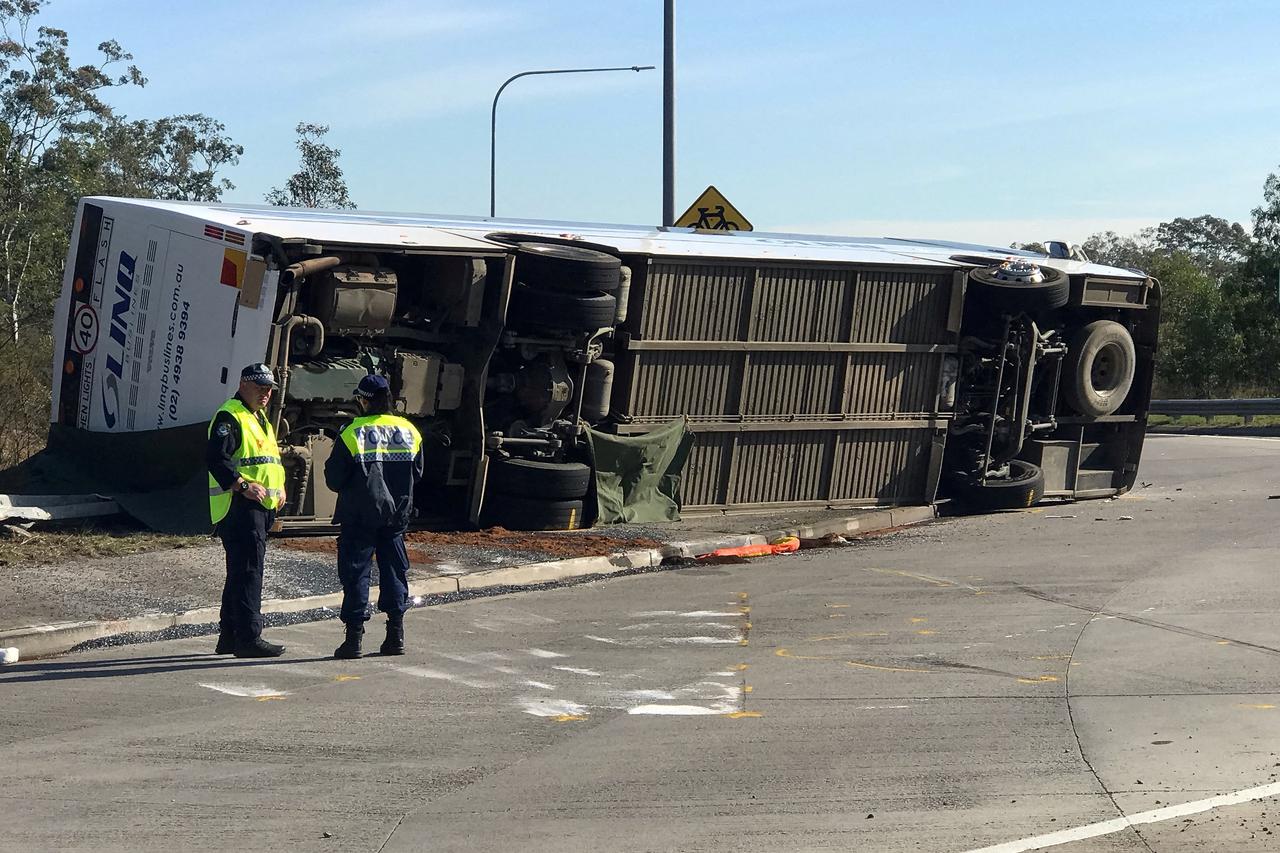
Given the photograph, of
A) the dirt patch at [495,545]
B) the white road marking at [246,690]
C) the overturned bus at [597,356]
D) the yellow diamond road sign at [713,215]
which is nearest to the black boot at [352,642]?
the white road marking at [246,690]

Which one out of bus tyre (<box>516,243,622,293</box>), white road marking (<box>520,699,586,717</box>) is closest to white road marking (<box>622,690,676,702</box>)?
white road marking (<box>520,699,586,717</box>)

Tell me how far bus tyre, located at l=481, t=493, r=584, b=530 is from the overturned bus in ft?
0.06

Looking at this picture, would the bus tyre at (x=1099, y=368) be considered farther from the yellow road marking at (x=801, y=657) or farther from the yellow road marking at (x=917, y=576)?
the yellow road marking at (x=801, y=657)

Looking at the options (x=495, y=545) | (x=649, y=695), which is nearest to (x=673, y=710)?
(x=649, y=695)

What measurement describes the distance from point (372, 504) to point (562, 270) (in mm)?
5063

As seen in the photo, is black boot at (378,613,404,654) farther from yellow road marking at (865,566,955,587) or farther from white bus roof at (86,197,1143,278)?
yellow road marking at (865,566,955,587)

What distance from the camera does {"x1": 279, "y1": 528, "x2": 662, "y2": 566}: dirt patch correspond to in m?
12.1

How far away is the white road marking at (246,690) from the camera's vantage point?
7699mm

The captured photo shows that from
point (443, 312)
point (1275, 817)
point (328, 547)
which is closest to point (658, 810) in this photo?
point (1275, 817)

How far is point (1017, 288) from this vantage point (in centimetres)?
1622

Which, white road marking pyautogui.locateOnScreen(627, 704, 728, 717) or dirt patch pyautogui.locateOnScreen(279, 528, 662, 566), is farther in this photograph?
dirt patch pyautogui.locateOnScreen(279, 528, 662, 566)

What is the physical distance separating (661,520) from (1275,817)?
30.1 feet

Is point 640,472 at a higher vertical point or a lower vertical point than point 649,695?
higher

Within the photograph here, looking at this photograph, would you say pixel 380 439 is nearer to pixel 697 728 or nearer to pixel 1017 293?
pixel 697 728
